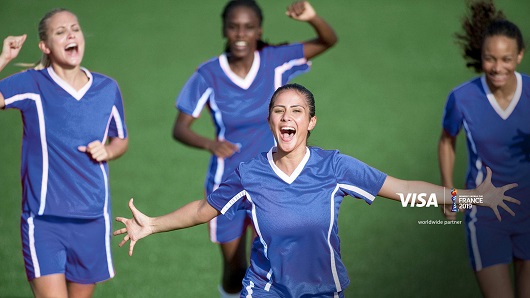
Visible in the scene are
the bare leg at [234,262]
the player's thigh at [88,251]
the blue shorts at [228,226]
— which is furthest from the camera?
the bare leg at [234,262]

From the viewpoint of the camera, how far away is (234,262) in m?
8.16

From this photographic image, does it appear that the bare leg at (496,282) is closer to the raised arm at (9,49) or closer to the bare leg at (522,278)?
the bare leg at (522,278)

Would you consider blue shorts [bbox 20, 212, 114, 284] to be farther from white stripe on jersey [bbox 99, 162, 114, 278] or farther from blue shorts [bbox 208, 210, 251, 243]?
blue shorts [bbox 208, 210, 251, 243]

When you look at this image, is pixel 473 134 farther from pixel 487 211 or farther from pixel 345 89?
pixel 345 89

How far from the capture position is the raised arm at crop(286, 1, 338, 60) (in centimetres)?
809

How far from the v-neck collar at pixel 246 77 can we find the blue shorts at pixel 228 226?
35.1 inches

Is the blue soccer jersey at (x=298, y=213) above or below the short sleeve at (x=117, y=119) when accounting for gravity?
below

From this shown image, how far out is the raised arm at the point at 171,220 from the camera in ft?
21.1

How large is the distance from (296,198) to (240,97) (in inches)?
74.5

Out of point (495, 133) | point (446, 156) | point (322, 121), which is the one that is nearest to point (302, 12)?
point (446, 156)

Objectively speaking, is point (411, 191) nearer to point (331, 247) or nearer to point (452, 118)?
point (331, 247)

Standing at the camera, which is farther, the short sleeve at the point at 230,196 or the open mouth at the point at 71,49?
the open mouth at the point at 71,49

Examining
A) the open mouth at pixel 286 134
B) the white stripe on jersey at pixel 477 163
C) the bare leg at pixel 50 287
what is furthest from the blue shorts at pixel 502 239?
the bare leg at pixel 50 287

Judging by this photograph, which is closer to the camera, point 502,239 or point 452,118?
point 502,239
